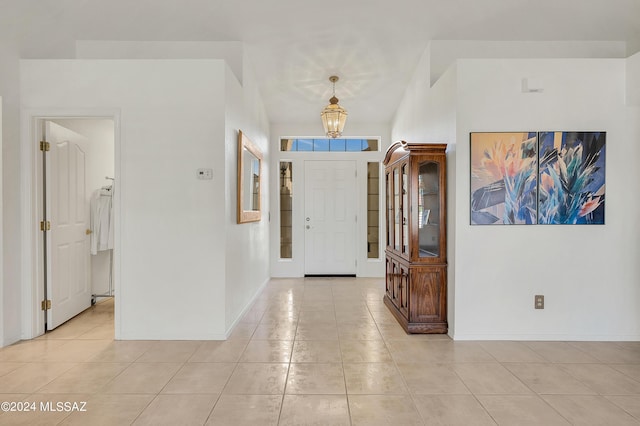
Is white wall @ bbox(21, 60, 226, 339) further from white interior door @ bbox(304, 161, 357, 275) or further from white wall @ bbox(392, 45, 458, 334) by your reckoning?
white interior door @ bbox(304, 161, 357, 275)

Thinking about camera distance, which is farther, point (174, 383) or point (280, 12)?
point (280, 12)

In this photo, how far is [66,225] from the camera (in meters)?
3.65

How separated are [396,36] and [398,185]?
154 centimetres

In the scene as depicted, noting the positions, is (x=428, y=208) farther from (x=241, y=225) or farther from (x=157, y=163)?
(x=157, y=163)

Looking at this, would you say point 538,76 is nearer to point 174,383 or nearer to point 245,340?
point 245,340

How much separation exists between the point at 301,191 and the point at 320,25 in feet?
10.6

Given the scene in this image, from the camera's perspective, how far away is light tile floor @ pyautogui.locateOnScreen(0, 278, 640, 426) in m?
2.02

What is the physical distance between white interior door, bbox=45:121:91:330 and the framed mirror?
172 cm

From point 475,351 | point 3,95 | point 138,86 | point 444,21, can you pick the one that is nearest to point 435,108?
point 444,21

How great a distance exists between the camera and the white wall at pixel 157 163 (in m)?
3.20

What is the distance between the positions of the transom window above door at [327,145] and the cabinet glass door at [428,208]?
10.1ft

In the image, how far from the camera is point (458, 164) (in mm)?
3180

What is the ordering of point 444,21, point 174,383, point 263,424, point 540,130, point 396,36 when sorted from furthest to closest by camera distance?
point 396,36 < point 444,21 < point 540,130 < point 174,383 < point 263,424

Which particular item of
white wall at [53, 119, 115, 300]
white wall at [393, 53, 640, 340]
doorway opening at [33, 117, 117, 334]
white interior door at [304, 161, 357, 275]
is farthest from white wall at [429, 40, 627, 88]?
white wall at [53, 119, 115, 300]
